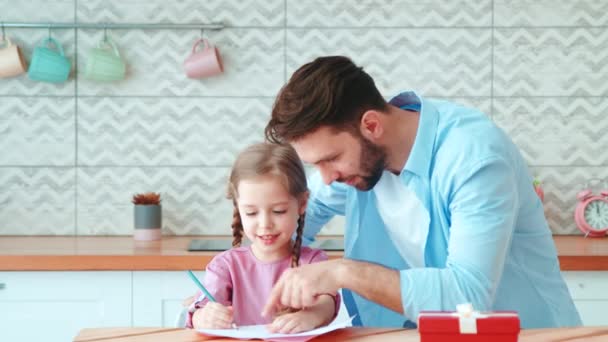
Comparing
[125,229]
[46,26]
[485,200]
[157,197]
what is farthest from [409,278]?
[46,26]

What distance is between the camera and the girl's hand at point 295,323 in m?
1.45

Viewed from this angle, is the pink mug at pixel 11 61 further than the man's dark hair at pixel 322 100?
Yes

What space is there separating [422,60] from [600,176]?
2.83ft

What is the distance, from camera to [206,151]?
320cm

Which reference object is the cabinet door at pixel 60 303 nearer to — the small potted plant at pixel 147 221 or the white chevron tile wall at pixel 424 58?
the small potted plant at pixel 147 221

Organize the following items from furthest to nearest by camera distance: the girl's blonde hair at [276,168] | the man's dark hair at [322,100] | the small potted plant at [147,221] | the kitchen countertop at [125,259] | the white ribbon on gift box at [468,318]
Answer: the small potted plant at [147,221]
the kitchen countertop at [125,259]
the girl's blonde hair at [276,168]
the man's dark hair at [322,100]
the white ribbon on gift box at [468,318]

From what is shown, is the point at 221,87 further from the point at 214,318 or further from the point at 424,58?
the point at 214,318

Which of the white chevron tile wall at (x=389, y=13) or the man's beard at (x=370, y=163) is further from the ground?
the white chevron tile wall at (x=389, y=13)

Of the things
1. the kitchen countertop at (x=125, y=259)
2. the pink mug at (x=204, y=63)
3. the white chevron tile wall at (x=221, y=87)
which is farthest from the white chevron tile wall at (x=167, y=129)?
the kitchen countertop at (x=125, y=259)

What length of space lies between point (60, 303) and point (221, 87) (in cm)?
105

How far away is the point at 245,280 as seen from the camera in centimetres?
179

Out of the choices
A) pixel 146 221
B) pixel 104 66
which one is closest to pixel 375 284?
pixel 146 221

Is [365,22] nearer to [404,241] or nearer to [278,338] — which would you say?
[404,241]

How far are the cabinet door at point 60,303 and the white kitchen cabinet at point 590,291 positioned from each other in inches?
57.8
